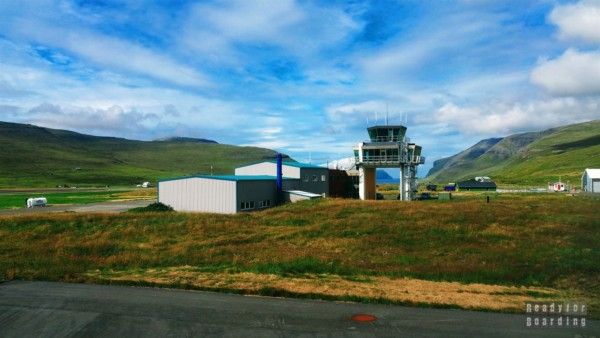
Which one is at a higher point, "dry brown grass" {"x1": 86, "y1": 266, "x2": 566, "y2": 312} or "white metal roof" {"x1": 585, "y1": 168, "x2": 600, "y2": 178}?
"white metal roof" {"x1": 585, "y1": 168, "x2": 600, "y2": 178}

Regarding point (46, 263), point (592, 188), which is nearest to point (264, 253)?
point (46, 263)

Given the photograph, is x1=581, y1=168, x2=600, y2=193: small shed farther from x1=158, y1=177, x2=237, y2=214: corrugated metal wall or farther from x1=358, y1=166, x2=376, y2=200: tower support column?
x1=158, y1=177, x2=237, y2=214: corrugated metal wall

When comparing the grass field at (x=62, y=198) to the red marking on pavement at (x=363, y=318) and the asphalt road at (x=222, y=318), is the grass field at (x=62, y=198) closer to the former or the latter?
the asphalt road at (x=222, y=318)

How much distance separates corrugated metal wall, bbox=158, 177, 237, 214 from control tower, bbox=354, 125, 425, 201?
36.2 metres

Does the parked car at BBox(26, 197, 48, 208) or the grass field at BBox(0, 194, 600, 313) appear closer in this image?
the grass field at BBox(0, 194, 600, 313)

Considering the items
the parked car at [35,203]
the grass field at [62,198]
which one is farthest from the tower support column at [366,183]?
the parked car at [35,203]

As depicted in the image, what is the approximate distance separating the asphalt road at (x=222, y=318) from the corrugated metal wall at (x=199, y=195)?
37339mm

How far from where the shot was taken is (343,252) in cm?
2925

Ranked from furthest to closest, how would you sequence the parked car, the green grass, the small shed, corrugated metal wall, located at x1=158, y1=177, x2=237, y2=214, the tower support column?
the small shed < the tower support column < the green grass < the parked car < corrugated metal wall, located at x1=158, y1=177, x2=237, y2=214

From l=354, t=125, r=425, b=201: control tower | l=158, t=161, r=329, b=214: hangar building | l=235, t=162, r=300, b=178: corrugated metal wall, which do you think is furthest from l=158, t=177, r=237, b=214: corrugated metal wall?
l=354, t=125, r=425, b=201: control tower

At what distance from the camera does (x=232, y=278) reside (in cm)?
2125

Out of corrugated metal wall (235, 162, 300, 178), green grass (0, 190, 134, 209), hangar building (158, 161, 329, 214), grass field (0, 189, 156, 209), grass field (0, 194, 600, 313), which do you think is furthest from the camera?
grass field (0, 189, 156, 209)

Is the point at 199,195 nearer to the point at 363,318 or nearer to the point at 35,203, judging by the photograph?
the point at 35,203

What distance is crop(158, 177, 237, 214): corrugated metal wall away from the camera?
183ft
